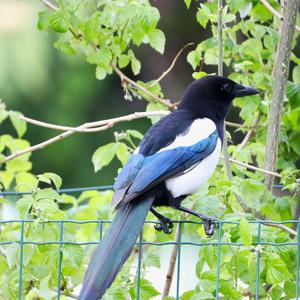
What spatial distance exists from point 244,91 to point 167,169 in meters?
0.49

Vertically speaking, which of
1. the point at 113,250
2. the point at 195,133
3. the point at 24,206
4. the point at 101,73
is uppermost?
the point at 101,73

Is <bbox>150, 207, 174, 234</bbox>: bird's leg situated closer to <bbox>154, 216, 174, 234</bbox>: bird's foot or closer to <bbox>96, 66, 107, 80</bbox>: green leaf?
<bbox>154, 216, 174, 234</bbox>: bird's foot

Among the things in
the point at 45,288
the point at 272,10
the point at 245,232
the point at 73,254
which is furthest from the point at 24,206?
the point at 272,10

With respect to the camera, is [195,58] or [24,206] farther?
[195,58]

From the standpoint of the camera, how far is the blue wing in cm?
296

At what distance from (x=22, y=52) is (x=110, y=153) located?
375 cm

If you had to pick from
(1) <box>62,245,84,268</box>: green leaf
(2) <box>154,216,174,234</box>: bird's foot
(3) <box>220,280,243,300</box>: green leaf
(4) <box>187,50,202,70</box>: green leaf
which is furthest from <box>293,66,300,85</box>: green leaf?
(1) <box>62,245,84,268</box>: green leaf

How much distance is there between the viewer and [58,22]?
3.28 meters

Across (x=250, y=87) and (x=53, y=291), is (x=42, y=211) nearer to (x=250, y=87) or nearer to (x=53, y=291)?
(x=53, y=291)

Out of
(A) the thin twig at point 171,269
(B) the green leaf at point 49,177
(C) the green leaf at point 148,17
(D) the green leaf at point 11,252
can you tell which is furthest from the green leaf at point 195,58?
(D) the green leaf at point 11,252

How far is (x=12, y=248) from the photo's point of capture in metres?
2.92

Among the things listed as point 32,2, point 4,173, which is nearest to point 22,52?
point 32,2

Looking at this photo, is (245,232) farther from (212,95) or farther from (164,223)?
(212,95)

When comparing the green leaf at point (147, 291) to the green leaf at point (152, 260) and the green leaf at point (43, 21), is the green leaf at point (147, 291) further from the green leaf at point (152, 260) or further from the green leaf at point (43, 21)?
the green leaf at point (43, 21)
